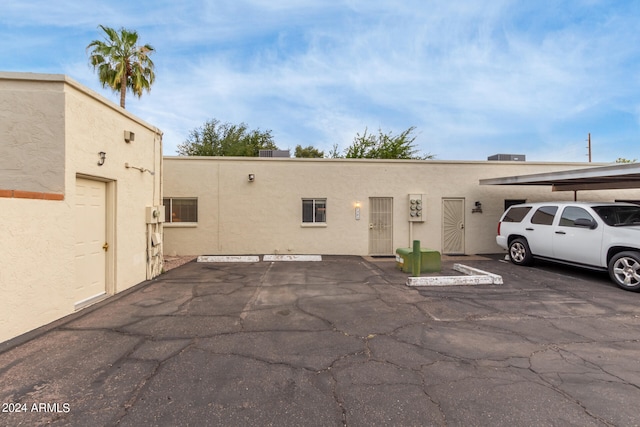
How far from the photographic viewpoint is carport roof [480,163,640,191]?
7207 millimetres

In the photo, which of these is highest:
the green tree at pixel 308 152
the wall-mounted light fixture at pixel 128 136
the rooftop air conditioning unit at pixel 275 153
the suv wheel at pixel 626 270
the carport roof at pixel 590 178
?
the green tree at pixel 308 152

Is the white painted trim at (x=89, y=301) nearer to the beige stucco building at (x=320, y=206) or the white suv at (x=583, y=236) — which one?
the beige stucco building at (x=320, y=206)

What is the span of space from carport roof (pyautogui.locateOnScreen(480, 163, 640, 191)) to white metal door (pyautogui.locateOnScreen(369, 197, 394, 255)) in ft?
13.2

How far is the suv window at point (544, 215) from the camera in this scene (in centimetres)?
833

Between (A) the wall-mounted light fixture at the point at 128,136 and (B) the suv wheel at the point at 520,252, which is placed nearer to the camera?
(A) the wall-mounted light fixture at the point at 128,136

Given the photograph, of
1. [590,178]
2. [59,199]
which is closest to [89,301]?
[59,199]

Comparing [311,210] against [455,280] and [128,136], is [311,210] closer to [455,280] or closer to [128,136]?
[455,280]

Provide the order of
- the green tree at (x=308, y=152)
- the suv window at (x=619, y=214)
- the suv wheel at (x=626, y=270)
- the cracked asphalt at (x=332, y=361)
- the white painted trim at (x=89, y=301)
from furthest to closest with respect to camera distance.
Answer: the green tree at (x=308, y=152), the suv window at (x=619, y=214), the suv wheel at (x=626, y=270), the white painted trim at (x=89, y=301), the cracked asphalt at (x=332, y=361)

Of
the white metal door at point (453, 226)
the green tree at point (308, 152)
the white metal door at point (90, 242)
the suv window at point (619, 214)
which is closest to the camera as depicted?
the white metal door at point (90, 242)

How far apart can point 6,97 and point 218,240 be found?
24.2 ft

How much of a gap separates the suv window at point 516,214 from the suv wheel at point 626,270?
276 cm

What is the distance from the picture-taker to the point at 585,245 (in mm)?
7320

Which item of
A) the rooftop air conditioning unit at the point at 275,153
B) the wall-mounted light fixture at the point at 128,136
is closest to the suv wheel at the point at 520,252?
the rooftop air conditioning unit at the point at 275,153

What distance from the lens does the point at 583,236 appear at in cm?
737
